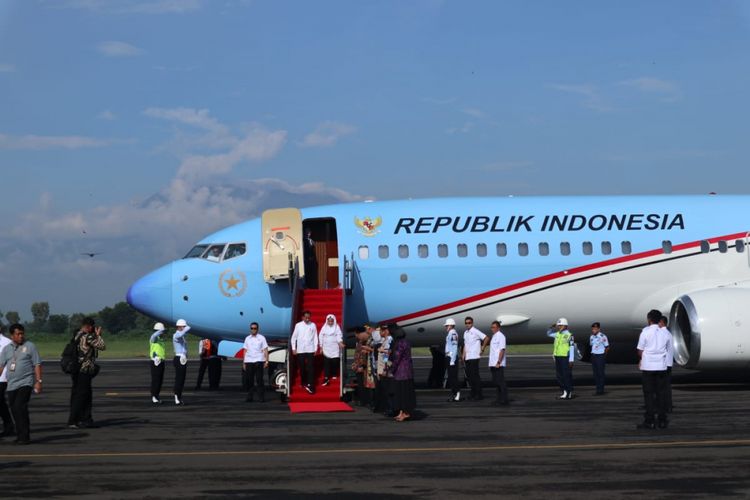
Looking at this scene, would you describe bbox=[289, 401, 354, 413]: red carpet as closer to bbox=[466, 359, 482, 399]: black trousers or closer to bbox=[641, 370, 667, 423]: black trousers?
bbox=[466, 359, 482, 399]: black trousers

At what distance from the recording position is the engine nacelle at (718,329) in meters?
25.0

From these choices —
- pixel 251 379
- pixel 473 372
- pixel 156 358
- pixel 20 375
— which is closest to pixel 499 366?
pixel 473 372

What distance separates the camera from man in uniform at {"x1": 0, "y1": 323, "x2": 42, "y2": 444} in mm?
16812

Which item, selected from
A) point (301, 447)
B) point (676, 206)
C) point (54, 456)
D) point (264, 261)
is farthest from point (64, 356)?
point (676, 206)

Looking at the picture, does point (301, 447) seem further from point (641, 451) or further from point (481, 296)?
point (481, 296)

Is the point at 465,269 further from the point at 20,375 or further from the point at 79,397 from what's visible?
the point at 20,375

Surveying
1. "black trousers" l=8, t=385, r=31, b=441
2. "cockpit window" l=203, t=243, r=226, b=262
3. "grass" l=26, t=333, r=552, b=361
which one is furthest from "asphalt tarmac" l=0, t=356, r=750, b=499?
"grass" l=26, t=333, r=552, b=361

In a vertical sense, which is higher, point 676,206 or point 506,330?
point 676,206

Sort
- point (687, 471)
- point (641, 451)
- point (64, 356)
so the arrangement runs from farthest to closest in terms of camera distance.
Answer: point (64, 356) < point (641, 451) < point (687, 471)

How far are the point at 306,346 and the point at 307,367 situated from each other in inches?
22.5

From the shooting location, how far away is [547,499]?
11375mm

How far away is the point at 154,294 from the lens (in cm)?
2686

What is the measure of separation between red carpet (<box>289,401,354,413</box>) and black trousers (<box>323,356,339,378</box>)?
72 centimetres

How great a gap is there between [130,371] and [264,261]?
19311 millimetres
